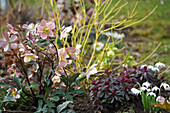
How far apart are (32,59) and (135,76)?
104 cm

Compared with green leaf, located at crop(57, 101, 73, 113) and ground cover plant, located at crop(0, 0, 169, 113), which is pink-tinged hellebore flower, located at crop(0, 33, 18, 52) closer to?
ground cover plant, located at crop(0, 0, 169, 113)

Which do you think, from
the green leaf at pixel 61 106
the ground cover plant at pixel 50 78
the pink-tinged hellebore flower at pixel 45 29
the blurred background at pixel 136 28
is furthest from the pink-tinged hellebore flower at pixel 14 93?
the blurred background at pixel 136 28

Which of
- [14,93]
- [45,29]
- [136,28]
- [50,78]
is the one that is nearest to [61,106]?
[50,78]

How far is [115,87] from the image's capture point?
167 centimetres

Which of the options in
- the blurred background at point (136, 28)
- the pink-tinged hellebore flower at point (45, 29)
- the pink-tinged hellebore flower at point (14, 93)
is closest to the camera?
the pink-tinged hellebore flower at point (45, 29)

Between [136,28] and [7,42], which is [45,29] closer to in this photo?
[7,42]

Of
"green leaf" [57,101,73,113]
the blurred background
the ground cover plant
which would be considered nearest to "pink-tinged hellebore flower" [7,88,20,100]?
the ground cover plant

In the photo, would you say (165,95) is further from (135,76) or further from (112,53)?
(112,53)

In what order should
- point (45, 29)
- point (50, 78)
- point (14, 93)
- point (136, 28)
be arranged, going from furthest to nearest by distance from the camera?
point (136, 28), point (50, 78), point (14, 93), point (45, 29)

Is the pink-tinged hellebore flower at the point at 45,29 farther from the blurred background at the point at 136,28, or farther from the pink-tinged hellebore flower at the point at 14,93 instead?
the blurred background at the point at 136,28

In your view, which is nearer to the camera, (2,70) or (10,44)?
(10,44)

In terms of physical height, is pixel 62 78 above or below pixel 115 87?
above

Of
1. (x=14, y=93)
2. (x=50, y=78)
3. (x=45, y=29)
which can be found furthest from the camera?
(x=50, y=78)


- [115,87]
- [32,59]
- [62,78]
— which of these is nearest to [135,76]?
[115,87]
